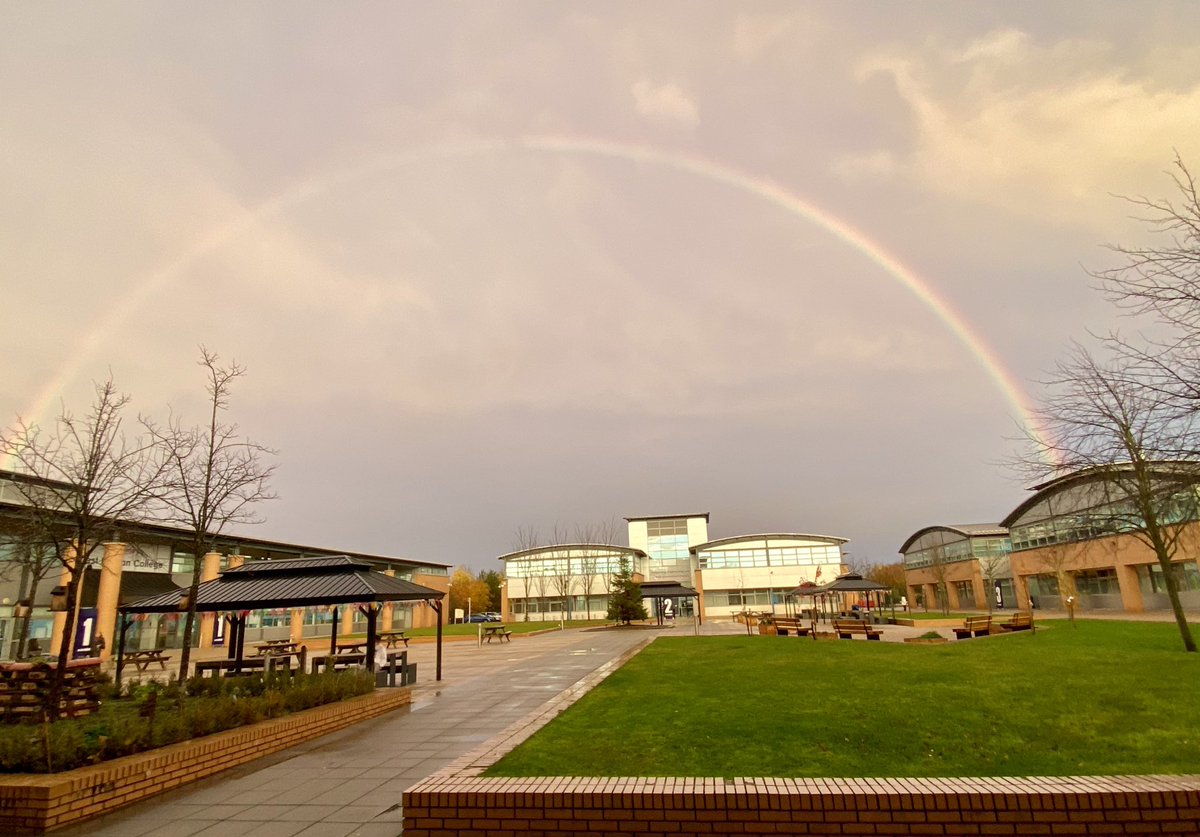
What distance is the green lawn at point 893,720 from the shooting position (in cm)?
671

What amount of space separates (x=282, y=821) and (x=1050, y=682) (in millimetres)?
11258

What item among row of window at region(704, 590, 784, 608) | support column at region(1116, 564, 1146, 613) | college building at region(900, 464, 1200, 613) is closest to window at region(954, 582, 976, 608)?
college building at region(900, 464, 1200, 613)

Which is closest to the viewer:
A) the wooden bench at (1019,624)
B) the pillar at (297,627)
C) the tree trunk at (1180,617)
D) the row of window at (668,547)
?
the tree trunk at (1180,617)

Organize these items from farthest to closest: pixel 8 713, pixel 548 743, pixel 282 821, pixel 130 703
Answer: pixel 130 703 < pixel 8 713 < pixel 548 743 < pixel 282 821

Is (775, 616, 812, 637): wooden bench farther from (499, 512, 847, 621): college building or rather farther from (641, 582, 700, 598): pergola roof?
(499, 512, 847, 621): college building

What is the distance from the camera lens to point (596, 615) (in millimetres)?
73562

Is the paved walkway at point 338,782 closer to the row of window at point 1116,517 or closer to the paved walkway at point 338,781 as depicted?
the paved walkway at point 338,781

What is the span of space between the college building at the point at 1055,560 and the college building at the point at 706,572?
34.9 feet

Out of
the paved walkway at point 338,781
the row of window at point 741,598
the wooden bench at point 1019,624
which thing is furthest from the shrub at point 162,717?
the row of window at point 741,598

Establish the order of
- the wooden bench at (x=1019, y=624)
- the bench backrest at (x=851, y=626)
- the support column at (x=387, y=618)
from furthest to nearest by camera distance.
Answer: the support column at (x=387, y=618), the bench backrest at (x=851, y=626), the wooden bench at (x=1019, y=624)

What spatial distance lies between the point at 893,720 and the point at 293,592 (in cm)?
1175

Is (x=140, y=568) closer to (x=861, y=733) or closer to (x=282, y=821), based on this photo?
(x=282, y=821)

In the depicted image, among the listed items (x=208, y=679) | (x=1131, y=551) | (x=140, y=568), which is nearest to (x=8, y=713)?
(x=208, y=679)

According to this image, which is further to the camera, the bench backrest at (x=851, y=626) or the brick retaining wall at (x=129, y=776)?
the bench backrest at (x=851, y=626)
